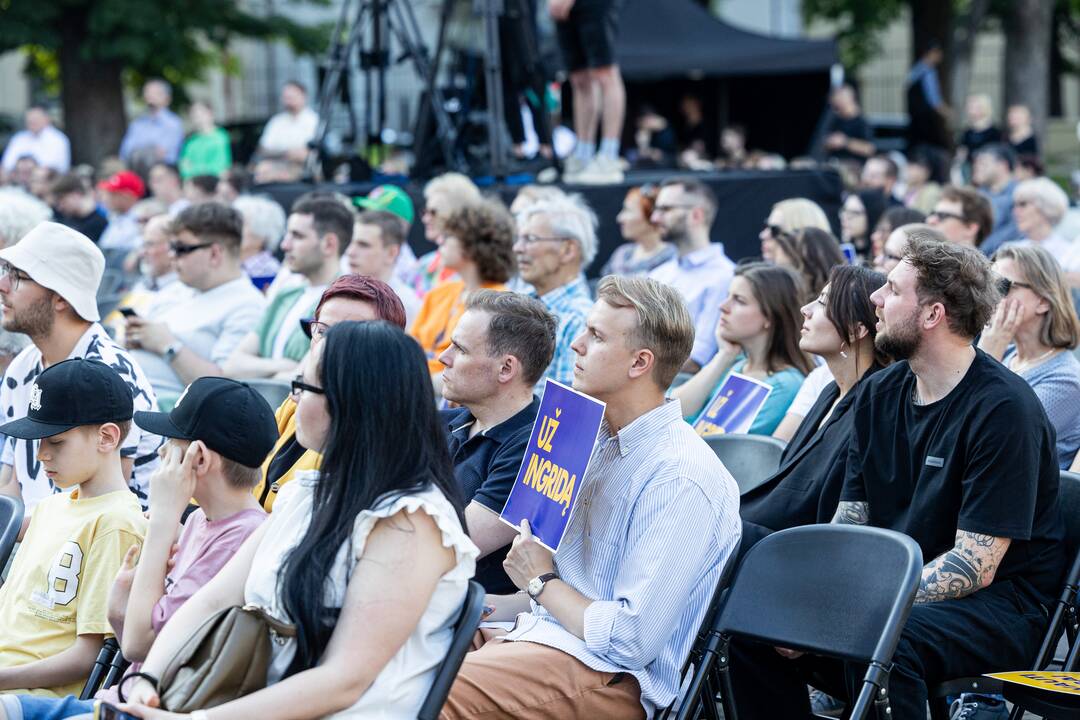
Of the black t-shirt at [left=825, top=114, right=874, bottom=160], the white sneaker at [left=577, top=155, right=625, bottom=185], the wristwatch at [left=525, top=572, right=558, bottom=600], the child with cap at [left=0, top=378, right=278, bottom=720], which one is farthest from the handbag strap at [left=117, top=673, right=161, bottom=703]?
the black t-shirt at [left=825, top=114, right=874, bottom=160]

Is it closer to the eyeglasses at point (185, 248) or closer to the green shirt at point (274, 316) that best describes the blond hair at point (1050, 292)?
the green shirt at point (274, 316)

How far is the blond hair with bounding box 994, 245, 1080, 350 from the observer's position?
4.73 m

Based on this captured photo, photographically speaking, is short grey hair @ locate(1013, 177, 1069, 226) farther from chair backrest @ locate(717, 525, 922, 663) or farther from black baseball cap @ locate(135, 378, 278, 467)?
black baseball cap @ locate(135, 378, 278, 467)

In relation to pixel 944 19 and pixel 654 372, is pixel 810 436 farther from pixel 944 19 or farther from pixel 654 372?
pixel 944 19

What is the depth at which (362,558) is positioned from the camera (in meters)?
2.72

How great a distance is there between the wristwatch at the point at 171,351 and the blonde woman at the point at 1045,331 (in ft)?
11.6

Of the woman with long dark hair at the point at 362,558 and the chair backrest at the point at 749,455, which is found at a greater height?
the woman with long dark hair at the point at 362,558

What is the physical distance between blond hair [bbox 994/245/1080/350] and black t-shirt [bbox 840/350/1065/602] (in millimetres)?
1149

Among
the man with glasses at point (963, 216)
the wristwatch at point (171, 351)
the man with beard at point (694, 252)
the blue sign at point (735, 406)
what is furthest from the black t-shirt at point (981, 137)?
the wristwatch at point (171, 351)

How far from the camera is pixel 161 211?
33.9ft

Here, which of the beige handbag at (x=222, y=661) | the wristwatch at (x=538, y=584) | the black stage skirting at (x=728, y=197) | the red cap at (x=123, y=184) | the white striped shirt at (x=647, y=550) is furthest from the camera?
the red cap at (x=123, y=184)

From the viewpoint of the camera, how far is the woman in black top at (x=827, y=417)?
4109 mm

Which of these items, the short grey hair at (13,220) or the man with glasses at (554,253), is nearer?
the man with glasses at (554,253)

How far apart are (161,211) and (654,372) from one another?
7645 millimetres
